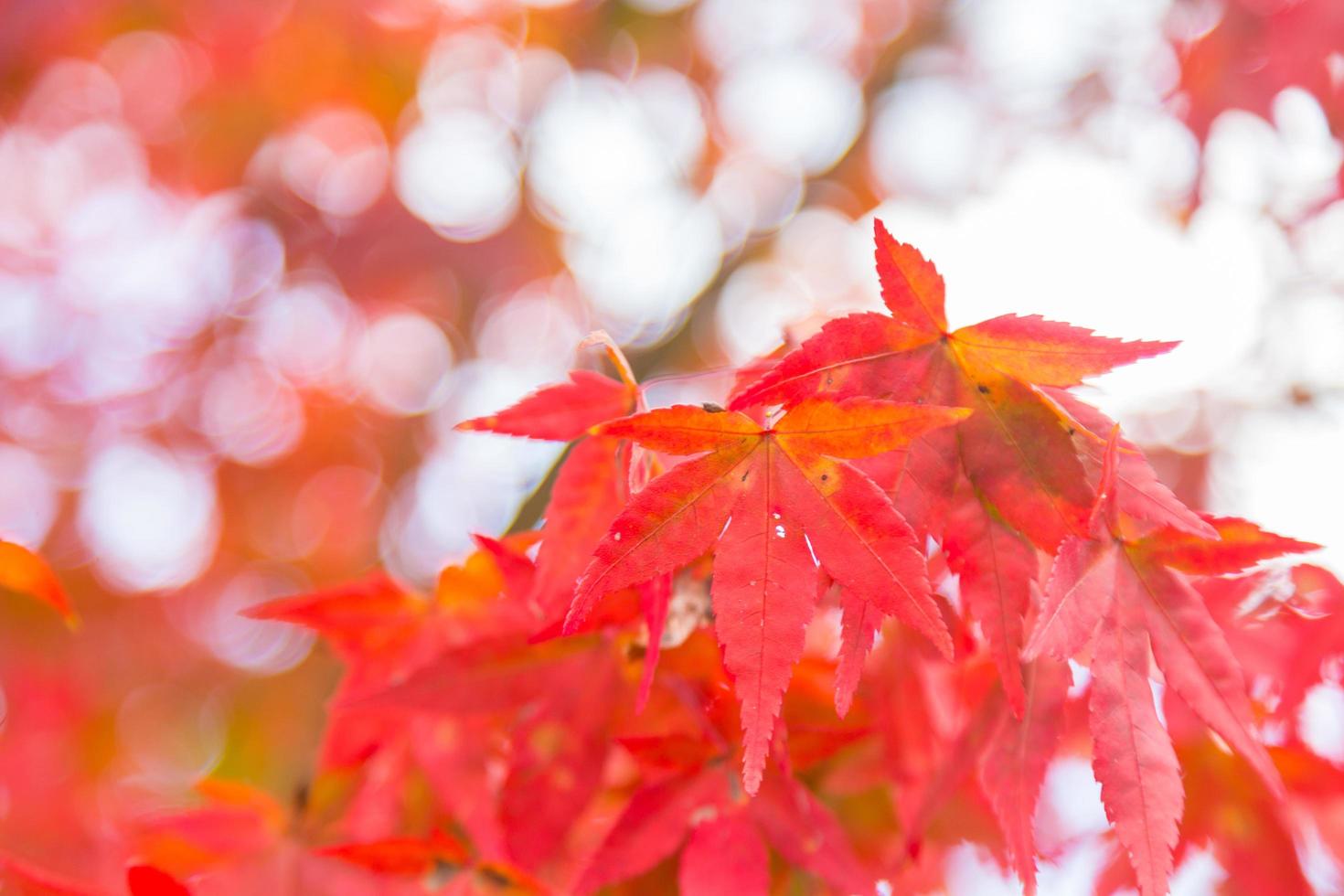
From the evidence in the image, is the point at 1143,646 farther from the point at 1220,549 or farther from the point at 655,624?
the point at 655,624

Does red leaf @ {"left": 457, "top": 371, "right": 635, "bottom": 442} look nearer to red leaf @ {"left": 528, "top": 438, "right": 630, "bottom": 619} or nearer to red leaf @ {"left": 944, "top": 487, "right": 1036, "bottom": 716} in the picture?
red leaf @ {"left": 528, "top": 438, "right": 630, "bottom": 619}

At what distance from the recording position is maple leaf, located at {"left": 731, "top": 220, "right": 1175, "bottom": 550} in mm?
548

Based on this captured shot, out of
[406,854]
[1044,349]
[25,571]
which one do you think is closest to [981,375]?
[1044,349]

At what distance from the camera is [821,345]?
0.55 metres

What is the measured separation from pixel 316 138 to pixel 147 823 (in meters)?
2.34

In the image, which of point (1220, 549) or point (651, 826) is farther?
point (651, 826)

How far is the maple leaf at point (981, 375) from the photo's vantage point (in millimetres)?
548

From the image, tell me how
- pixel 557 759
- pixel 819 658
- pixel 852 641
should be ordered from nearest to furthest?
1. pixel 852 641
2. pixel 557 759
3. pixel 819 658

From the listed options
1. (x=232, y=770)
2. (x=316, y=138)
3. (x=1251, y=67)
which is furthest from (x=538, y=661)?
(x=316, y=138)

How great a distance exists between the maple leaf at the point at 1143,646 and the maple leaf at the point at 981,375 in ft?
0.11

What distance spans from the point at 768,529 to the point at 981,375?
0.62ft

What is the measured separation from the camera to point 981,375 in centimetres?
59

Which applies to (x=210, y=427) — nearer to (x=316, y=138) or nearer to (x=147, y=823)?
(x=316, y=138)

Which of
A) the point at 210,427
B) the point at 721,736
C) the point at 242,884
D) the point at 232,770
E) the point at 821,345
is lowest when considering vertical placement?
the point at 232,770
